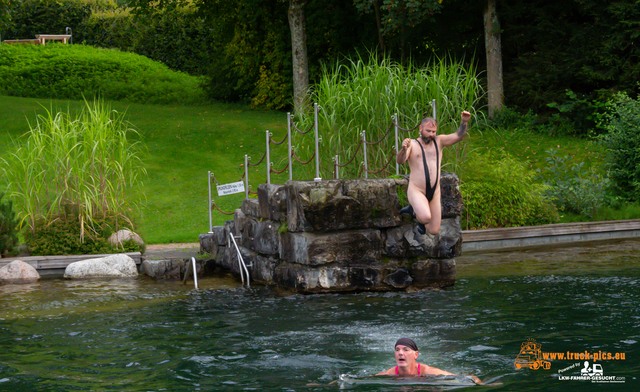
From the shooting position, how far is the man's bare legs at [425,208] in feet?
27.3

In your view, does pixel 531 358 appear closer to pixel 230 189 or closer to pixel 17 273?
pixel 230 189

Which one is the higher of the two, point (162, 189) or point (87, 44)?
point (87, 44)

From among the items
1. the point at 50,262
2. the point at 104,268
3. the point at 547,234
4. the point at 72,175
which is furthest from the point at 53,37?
the point at 547,234

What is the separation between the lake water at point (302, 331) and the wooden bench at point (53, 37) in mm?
28044

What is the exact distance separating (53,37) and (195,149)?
1994cm

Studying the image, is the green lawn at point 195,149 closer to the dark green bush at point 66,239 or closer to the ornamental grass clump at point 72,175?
the dark green bush at point 66,239

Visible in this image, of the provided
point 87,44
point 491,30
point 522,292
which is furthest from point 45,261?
point 87,44

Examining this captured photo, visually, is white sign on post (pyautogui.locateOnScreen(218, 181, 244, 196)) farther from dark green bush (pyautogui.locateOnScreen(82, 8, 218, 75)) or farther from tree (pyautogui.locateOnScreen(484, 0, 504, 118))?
dark green bush (pyautogui.locateOnScreen(82, 8, 218, 75))

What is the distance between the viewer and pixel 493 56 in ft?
71.0

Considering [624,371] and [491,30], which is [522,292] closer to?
[624,371]

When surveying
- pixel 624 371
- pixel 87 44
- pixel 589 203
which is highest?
pixel 87 44

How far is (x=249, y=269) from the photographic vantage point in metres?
11.3

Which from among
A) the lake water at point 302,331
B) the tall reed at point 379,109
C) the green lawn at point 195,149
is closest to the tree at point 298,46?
the green lawn at point 195,149

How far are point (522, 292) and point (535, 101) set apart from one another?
1347 centimetres
